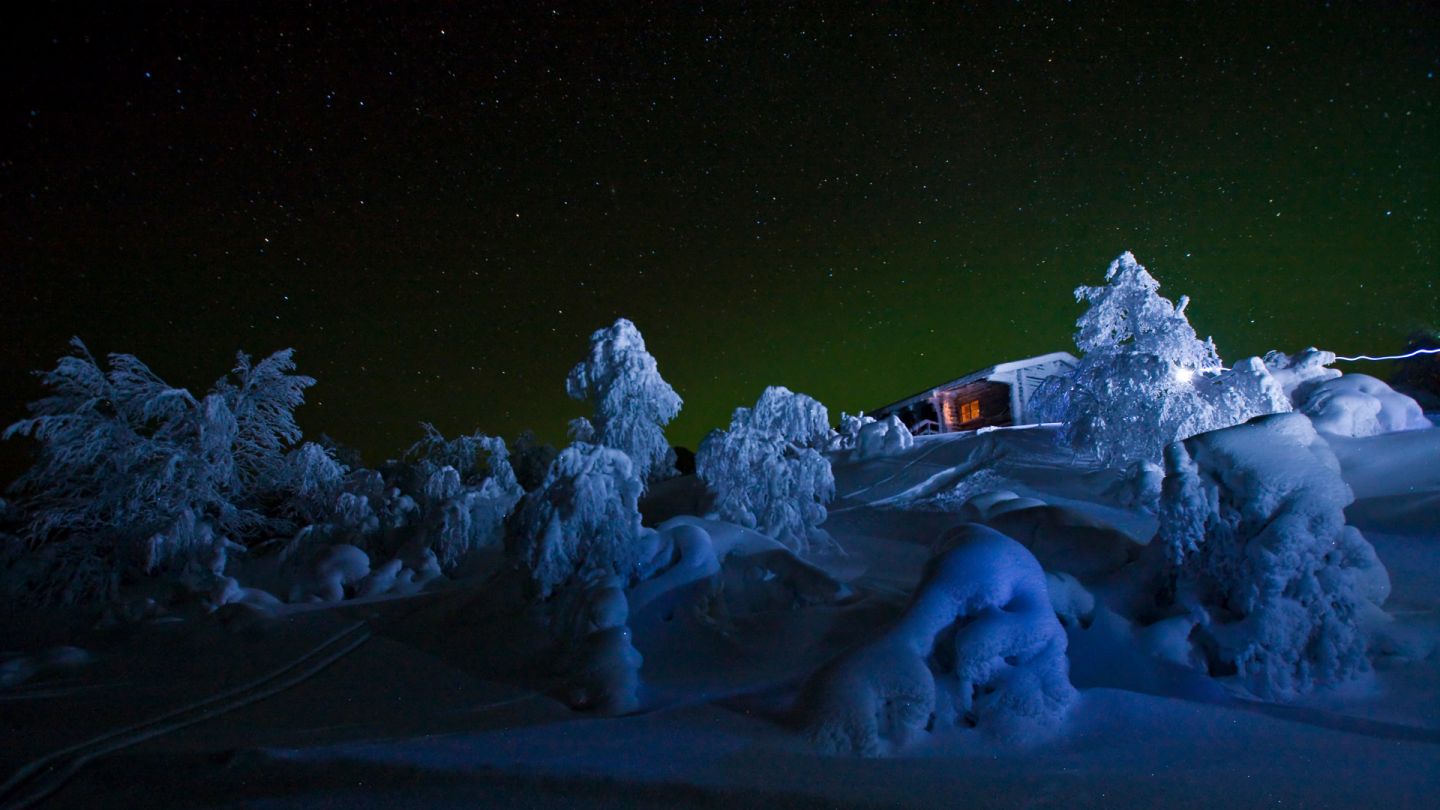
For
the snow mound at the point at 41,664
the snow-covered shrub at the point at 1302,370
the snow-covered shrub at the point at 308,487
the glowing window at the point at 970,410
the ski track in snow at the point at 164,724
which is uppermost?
the glowing window at the point at 970,410

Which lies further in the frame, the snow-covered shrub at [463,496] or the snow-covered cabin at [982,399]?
the snow-covered cabin at [982,399]

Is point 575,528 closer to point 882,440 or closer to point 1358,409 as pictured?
point 882,440

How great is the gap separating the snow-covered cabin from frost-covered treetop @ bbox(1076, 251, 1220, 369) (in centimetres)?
1336

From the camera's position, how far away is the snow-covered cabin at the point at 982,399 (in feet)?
107

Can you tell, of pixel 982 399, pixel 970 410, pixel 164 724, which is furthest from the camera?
pixel 970 410

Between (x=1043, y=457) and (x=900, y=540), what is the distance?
295 inches

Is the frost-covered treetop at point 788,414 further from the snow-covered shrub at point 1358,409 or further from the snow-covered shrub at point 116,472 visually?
the snow-covered shrub at point 116,472

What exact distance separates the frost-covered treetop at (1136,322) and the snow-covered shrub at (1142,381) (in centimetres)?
2

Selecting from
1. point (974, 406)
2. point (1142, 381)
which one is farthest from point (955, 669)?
point (974, 406)

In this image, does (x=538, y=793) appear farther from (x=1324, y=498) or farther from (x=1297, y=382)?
(x=1297, y=382)

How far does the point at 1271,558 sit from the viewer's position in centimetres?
548

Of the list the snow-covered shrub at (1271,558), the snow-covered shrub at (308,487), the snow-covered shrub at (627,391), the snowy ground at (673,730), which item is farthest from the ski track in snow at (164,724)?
the snow-covered shrub at (308,487)

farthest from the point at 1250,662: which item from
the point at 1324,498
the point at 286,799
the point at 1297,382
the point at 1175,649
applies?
the point at 1297,382

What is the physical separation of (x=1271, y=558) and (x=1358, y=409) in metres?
14.1
